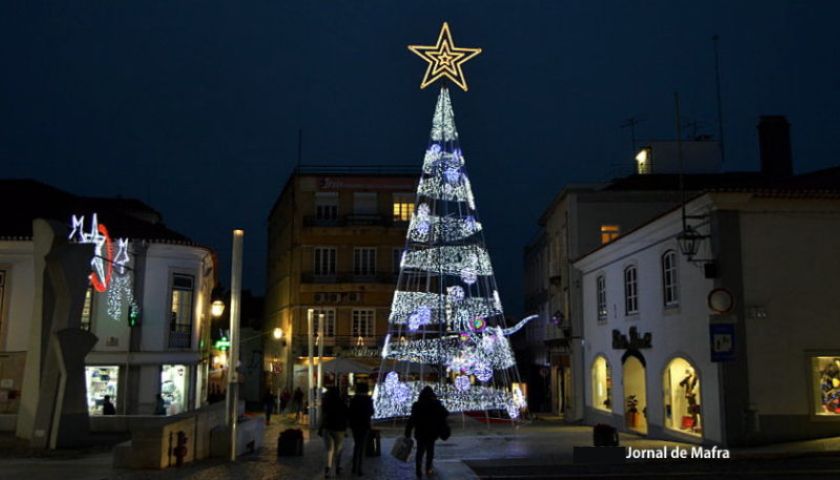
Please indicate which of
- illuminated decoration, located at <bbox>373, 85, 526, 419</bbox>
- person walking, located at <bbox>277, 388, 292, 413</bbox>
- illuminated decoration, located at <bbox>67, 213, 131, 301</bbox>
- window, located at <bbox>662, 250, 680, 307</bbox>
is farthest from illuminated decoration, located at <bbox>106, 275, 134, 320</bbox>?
window, located at <bbox>662, 250, 680, 307</bbox>

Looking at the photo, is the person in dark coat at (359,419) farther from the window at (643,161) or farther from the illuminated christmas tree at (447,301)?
the window at (643,161)

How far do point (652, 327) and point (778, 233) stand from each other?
519 centimetres

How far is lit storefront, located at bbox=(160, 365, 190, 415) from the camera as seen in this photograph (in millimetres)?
32438

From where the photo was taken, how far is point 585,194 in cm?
3381

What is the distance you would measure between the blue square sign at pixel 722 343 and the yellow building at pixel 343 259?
29.8m

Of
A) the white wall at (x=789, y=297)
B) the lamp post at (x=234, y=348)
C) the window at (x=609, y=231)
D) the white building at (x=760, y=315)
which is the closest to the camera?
the lamp post at (x=234, y=348)

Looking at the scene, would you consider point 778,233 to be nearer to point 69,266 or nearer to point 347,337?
point 69,266

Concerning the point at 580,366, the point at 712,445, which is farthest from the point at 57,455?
the point at 580,366

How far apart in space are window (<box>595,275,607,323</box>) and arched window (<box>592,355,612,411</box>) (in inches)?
58.4

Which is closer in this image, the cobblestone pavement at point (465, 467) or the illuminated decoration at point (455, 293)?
the cobblestone pavement at point (465, 467)

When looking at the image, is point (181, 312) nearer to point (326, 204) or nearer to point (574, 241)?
point (574, 241)

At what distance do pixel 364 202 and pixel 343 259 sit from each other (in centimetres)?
380

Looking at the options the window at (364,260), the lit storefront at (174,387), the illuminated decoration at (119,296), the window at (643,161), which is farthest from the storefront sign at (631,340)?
the window at (364,260)

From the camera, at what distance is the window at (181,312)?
3269cm
